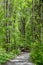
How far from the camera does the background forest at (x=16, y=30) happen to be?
11.8 m

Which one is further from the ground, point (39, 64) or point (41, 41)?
point (41, 41)

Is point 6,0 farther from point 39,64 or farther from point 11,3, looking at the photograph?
point 39,64

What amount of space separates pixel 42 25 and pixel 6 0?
485 inches

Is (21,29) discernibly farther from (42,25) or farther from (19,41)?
(42,25)

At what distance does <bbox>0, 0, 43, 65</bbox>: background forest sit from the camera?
11.8m

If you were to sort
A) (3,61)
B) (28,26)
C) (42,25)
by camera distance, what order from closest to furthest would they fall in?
(42,25) < (3,61) < (28,26)

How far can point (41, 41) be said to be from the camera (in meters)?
10.6

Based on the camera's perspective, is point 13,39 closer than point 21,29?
Yes

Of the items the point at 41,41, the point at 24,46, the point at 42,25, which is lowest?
the point at 24,46

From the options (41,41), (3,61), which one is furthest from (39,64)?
(3,61)

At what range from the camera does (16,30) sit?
25.0 m

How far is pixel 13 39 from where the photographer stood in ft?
74.7

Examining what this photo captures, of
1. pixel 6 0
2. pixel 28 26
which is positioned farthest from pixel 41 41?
pixel 28 26

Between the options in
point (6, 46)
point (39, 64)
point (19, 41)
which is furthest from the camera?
point (19, 41)
